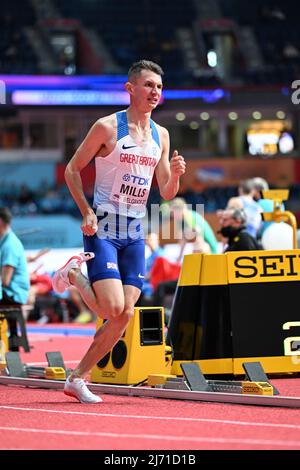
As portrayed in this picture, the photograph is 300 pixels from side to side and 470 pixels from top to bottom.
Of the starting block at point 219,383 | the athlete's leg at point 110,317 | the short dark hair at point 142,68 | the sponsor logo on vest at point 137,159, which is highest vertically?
the short dark hair at point 142,68

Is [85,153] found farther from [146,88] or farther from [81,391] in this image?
[81,391]

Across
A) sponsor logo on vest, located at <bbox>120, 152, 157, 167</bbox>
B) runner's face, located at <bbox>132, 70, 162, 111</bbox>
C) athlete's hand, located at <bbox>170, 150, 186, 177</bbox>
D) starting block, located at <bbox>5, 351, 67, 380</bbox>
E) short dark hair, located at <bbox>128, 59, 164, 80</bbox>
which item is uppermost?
short dark hair, located at <bbox>128, 59, 164, 80</bbox>

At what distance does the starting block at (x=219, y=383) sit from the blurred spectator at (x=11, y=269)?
445 centimetres

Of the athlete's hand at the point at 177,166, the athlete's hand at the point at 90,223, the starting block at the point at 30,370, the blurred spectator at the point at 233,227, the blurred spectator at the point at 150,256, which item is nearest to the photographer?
the athlete's hand at the point at 90,223

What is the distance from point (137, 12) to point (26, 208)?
13.0 metres

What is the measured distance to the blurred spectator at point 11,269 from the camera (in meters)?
12.9

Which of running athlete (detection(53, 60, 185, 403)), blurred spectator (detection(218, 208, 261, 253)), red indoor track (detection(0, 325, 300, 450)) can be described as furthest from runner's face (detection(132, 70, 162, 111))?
blurred spectator (detection(218, 208, 261, 253))

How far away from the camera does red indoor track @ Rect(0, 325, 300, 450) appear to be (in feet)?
18.7

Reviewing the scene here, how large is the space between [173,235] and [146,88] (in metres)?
12.1

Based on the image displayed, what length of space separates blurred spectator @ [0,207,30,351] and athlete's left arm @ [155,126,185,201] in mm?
4976

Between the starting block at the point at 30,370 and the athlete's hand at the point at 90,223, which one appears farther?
the starting block at the point at 30,370

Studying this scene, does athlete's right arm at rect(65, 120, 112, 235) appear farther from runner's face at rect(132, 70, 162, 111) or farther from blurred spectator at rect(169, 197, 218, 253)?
blurred spectator at rect(169, 197, 218, 253)

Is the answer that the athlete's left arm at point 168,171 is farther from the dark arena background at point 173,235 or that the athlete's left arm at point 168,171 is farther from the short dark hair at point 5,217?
the short dark hair at point 5,217

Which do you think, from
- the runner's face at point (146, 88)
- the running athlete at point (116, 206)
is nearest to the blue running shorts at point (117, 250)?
the running athlete at point (116, 206)
